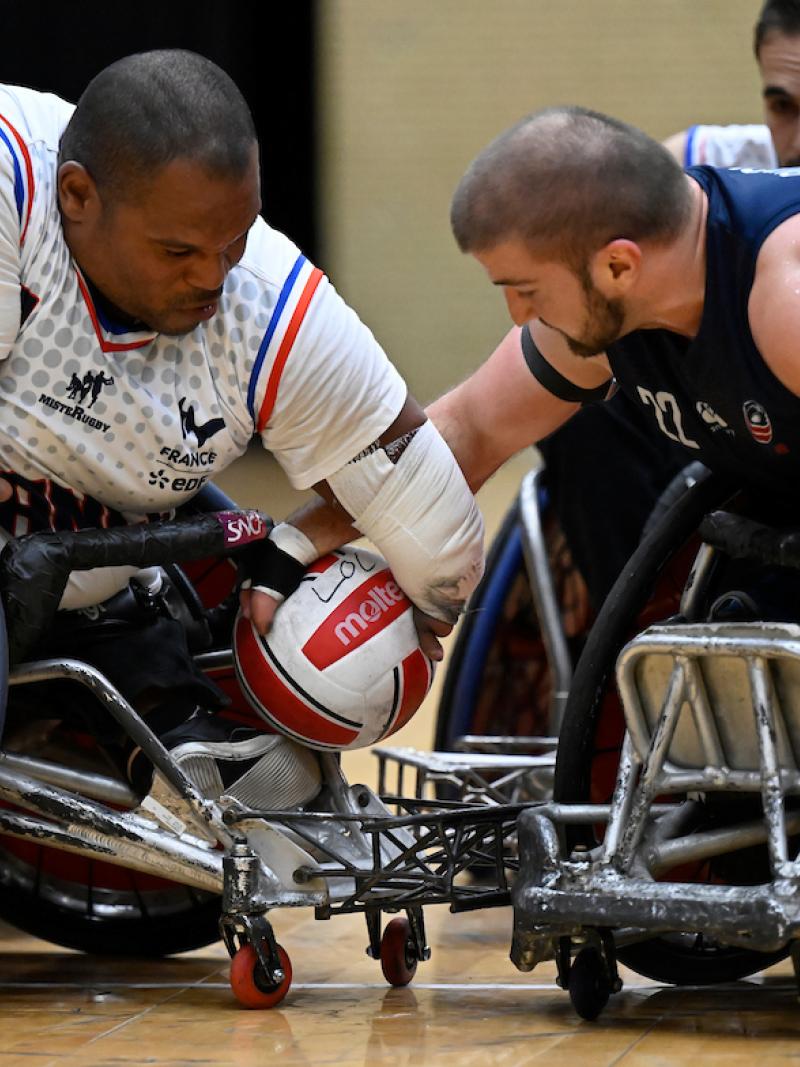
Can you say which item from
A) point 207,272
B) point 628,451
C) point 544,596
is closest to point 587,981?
point 207,272

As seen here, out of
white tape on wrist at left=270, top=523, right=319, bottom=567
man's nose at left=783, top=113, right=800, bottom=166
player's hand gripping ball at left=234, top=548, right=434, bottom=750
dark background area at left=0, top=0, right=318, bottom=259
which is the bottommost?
player's hand gripping ball at left=234, top=548, right=434, bottom=750

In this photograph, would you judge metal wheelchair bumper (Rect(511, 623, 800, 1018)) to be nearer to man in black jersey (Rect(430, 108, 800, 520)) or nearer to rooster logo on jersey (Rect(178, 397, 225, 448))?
man in black jersey (Rect(430, 108, 800, 520))

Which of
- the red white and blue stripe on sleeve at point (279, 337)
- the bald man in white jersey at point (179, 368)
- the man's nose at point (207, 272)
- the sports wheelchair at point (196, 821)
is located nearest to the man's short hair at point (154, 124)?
the bald man in white jersey at point (179, 368)

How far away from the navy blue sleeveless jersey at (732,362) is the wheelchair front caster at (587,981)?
64cm

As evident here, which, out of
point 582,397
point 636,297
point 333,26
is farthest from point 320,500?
point 333,26

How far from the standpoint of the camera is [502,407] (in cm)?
276

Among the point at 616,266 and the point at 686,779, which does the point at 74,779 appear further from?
the point at 616,266

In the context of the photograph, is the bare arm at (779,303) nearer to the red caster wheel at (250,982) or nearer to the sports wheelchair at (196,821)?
the sports wheelchair at (196,821)

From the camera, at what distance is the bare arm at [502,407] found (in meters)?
2.68

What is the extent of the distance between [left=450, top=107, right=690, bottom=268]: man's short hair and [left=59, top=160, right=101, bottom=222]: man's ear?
0.50 metres

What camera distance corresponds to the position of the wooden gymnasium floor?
212 cm

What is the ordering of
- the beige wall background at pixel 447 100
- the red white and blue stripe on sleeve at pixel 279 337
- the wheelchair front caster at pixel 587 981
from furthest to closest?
the beige wall background at pixel 447 100, the red white and blue stripe on sleeve at pixel 279 337, the wheelchair front caster at pixel 587 981

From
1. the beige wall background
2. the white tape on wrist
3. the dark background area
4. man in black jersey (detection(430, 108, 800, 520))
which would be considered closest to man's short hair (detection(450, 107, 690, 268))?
man in black jersey (detection(430, 108, 800, 520))

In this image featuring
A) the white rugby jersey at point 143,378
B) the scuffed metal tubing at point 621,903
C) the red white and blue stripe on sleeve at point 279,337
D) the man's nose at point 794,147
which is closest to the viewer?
the scuffed metal tubing at point 621,903
